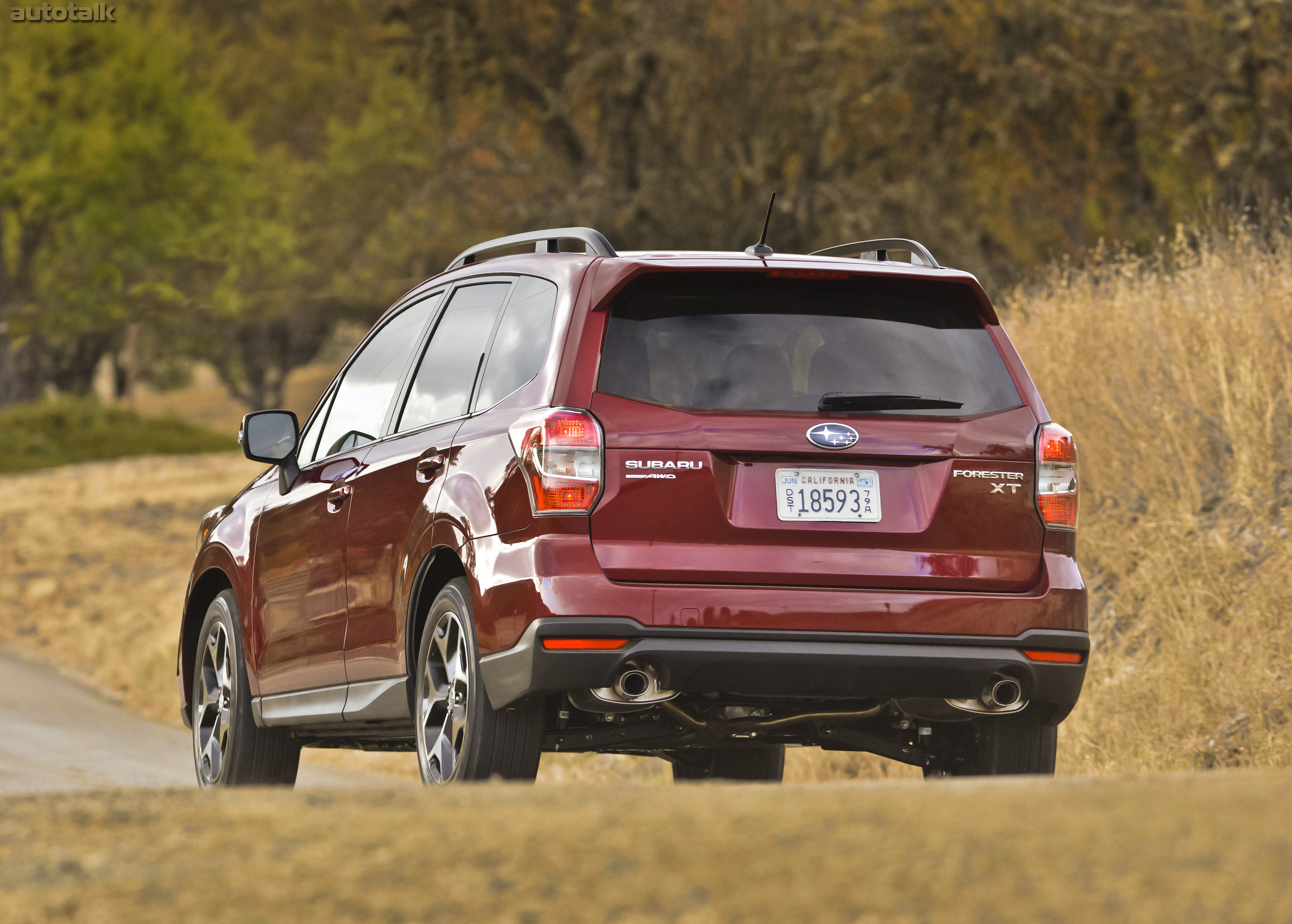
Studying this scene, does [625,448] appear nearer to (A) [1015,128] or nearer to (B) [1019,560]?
(B) [1019,560]

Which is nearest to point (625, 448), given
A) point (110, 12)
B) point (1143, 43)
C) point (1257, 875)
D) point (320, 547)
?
point (320, 547)

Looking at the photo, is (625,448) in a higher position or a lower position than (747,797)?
higher

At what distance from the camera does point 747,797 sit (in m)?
4.95

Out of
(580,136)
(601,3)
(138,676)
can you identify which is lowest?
(138,676)

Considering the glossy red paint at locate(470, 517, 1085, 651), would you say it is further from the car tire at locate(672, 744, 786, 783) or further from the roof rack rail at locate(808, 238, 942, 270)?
the car tire at locate(672, 744, 786, 783)

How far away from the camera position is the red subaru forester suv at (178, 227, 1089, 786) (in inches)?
237

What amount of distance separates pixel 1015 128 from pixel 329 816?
23.1m

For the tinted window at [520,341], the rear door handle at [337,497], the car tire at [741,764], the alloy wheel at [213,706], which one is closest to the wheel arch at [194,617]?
the alloy wheel at [213,706]

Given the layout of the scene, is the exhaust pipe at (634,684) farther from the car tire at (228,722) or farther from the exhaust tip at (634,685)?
the car tire at (228,722)

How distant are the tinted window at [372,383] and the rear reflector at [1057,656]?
2696mm

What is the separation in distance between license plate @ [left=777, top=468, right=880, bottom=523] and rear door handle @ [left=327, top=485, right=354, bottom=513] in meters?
2.00

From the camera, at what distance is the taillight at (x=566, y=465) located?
6023 millimetres

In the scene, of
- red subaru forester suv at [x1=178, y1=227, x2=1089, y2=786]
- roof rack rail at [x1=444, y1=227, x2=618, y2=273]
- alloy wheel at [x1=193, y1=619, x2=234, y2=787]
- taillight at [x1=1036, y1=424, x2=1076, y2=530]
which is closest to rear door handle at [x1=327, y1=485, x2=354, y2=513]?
red subaru forester suv at [x1=178, y1=227, x2=1089, y2=786]

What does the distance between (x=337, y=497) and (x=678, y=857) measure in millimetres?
3754
